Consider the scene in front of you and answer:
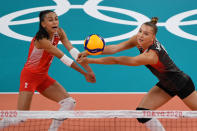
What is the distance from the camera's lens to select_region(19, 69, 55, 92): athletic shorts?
5.08 m

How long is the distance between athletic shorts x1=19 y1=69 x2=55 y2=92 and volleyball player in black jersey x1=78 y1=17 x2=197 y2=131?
1.17 m

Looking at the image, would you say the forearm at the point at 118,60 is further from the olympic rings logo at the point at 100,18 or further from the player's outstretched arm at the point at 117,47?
the olympic rings logo at the point at 100,18

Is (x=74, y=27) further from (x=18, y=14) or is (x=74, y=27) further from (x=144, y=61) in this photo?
(x=144, y=61)

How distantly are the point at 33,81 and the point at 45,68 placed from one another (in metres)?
0.32

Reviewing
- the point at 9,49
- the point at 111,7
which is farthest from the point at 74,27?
the point at 9,49

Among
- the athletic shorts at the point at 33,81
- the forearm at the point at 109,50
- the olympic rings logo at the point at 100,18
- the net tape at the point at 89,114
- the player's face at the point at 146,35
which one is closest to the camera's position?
the net tape at the point at 89,114

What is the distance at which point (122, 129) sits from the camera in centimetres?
592

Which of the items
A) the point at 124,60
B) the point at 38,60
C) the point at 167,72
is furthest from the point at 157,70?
the point at 38,60

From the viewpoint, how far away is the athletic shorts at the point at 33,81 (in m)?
5.08

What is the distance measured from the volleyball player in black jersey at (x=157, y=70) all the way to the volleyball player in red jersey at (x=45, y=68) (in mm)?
685

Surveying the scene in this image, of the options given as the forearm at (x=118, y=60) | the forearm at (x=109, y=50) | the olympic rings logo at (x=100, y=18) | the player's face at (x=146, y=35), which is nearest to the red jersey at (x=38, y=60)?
the forearm at (x=109, y=50)

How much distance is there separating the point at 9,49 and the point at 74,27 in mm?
2044

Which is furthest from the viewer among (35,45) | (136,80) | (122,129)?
(136,80)

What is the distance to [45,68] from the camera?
5277 mm
